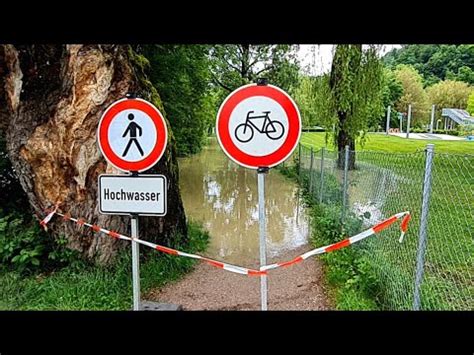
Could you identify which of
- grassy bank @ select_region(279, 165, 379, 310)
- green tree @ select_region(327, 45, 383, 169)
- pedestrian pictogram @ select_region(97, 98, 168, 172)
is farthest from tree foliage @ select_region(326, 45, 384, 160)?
pedestrian pictogram @ select_region(97, 98, 168, 172)

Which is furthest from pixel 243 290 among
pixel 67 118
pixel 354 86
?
pixel 354 86

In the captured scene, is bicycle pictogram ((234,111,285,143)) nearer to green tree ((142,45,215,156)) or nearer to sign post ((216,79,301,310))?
sign post ((216,79,301,310))

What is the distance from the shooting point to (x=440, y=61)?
54438 mm

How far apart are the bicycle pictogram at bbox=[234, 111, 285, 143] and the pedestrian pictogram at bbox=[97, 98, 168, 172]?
0.61 meters

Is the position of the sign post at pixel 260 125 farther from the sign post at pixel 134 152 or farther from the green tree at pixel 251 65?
the green tree at pixel 251 65

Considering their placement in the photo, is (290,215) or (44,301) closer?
(44,301)

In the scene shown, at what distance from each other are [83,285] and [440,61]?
2439 inches

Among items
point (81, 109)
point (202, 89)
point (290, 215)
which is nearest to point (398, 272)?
point (81, 109)

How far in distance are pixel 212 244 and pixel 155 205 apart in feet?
13.0

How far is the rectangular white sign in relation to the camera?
247cm

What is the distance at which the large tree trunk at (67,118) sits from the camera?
13.8 feet

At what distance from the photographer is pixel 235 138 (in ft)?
7.18

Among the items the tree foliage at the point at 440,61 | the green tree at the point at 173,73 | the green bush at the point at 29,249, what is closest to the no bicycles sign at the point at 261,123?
the green bush at the point at 29,249
